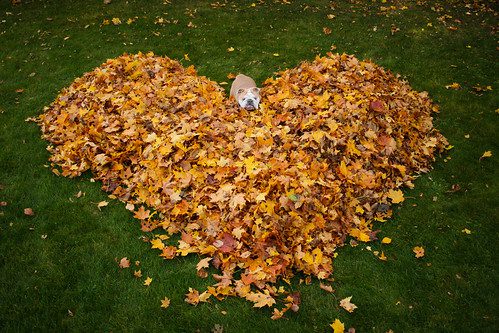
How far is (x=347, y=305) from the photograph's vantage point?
12.7 feet

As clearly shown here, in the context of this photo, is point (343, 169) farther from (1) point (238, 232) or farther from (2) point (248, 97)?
(2) point (248, 97)

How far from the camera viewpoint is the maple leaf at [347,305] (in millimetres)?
3844

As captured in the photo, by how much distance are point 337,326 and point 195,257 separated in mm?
1698

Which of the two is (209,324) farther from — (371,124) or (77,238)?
(371,124)

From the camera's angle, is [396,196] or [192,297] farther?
[396,196]

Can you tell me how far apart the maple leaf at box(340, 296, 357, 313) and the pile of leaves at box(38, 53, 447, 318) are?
0.36 meters

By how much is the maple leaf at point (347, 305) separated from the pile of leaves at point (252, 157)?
1.19 ft

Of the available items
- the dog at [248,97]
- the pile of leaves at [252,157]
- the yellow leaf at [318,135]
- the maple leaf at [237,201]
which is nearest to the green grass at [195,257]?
the pile of leaves at [252,157]

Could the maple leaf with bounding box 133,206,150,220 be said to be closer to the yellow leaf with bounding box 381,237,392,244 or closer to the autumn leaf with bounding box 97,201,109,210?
the autumn leaf with bounding box 97,201,109,210

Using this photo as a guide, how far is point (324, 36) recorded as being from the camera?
31.3 feet

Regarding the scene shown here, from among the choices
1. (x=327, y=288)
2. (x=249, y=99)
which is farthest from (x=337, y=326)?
(x=249, y=99)

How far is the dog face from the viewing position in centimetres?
610

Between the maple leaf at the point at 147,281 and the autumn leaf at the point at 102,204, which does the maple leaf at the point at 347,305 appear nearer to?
the maple leaf at the point at 147,281

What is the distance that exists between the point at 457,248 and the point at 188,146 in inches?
142
